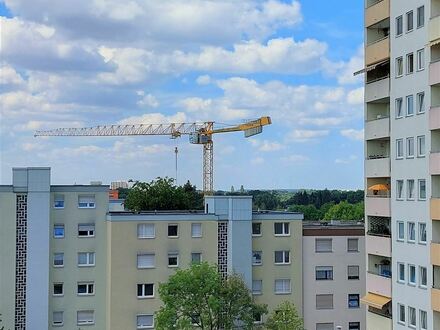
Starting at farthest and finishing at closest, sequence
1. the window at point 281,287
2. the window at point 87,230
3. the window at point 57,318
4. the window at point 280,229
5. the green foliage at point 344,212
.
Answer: the green foliage at point 344,212 → the window at point 280,229 → the window at point 281,287 → the window at point 87,230 → the window at point 57,318

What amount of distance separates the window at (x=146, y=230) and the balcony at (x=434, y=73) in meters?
26.8

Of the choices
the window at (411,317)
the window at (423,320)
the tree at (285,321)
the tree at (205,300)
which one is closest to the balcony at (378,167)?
the window at (411,317)

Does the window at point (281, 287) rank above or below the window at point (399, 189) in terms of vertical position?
below

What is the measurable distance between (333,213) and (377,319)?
106 meters

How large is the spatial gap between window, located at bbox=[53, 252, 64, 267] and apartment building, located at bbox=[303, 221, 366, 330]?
64.6ft

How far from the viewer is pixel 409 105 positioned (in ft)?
155

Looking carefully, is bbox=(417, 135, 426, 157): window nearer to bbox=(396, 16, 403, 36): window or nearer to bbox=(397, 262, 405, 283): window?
bbox=(396, 16, 403, 36): window

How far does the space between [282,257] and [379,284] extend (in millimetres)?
14102

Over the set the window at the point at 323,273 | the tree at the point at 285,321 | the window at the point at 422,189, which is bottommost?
the tree at the point at 285,321

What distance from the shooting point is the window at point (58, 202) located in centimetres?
6189

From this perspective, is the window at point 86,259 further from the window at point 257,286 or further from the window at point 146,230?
the window at point 257,286

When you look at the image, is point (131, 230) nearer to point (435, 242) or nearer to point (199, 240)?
point (199, 240)

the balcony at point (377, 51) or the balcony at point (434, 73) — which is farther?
the balcony at point (377, 51)

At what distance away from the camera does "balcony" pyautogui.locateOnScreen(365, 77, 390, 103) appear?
5000 cm
